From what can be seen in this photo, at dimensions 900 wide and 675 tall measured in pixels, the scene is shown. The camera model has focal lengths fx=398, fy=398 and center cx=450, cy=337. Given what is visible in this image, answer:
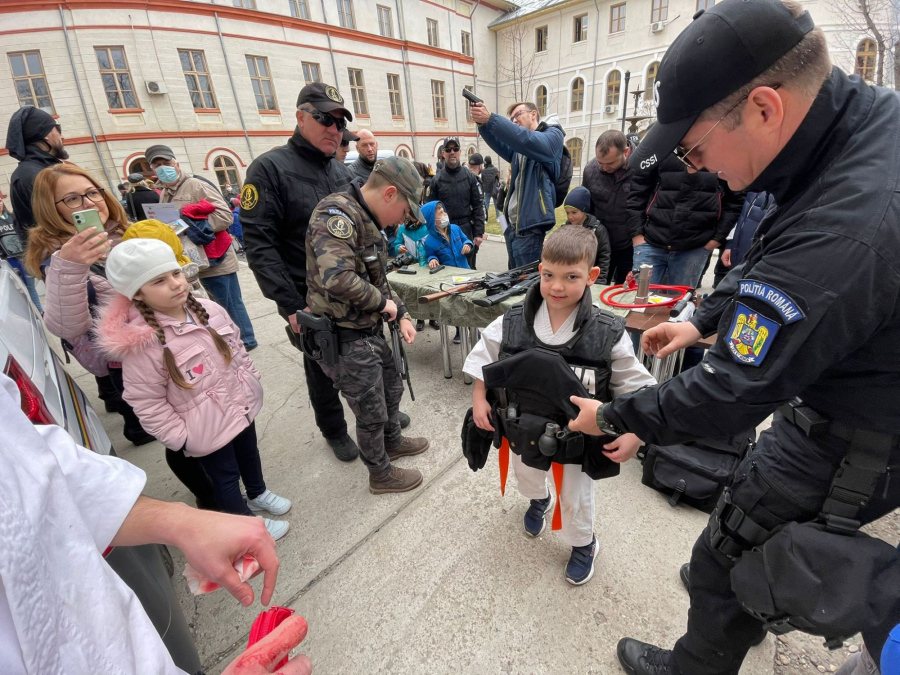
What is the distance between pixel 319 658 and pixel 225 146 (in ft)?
65.7

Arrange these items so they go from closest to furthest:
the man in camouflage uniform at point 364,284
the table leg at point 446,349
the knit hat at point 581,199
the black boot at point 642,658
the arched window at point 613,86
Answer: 1. the black boot at point 642,658
2. the man in camouflage uniform at point 364,284
3. the table leg at point 446,349
4. the knit hat at point 581,199
5. the arched window at point 613,86

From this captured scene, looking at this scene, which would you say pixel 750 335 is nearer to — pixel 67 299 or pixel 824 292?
pixel 824 292

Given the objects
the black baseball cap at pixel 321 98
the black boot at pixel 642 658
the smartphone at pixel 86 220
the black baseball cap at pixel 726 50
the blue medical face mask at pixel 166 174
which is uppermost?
the black baseball cap at pixel 321 98

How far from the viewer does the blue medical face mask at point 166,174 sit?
3.94 meters

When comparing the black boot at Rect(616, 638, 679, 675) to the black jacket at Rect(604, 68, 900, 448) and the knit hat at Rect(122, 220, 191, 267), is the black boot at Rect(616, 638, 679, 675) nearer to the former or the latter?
the black jacket at Rect(604, 68, 900, 448)

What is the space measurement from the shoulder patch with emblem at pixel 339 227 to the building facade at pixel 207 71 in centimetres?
1747

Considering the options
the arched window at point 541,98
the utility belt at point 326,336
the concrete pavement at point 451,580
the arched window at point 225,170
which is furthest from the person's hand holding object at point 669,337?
the arched window at point 541,98

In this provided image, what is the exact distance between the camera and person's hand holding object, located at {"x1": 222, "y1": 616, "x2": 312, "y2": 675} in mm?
645

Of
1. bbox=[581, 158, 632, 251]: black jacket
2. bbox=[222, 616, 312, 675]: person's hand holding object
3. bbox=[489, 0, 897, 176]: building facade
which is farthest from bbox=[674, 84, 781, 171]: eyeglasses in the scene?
bbox=[489, 0, 897, 176]: building facade

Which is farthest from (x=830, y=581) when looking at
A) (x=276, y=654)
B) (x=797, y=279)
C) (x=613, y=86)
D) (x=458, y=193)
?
(x=613, y=86)

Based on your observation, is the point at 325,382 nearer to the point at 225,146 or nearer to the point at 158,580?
the point at 158,580

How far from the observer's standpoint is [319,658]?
5.47ft

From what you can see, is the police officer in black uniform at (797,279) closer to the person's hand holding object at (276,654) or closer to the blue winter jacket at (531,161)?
the person's hand holding object at (276,654)

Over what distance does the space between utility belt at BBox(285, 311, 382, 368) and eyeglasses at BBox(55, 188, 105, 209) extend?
1295 mm
